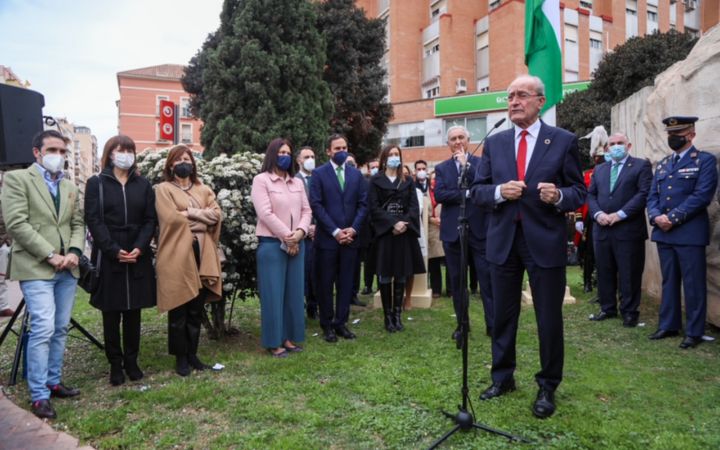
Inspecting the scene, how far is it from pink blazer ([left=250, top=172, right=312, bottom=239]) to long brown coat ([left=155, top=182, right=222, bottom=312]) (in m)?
0.50

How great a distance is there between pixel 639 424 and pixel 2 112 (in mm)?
6286

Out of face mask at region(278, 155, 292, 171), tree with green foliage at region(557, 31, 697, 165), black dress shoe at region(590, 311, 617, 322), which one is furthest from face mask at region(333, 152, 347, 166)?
tree with green foliage at region(557, 31, 697, 165)

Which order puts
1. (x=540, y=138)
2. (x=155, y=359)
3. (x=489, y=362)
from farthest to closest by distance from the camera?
(x=155, y=359), (x=489, y=362), (x=540, y=138)

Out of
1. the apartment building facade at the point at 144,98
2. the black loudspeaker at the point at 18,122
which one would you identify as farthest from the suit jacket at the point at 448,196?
the apartment building facade at the point at 144,98

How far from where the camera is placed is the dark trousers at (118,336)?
4.48 metres

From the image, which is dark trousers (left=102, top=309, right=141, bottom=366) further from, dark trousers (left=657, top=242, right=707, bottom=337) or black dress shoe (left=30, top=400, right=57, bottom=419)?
dark trousers (left=657, top=242, right=707, bottom=337)

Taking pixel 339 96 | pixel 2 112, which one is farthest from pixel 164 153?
pixel 339 96

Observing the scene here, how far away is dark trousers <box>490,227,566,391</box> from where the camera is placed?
11.8 ft

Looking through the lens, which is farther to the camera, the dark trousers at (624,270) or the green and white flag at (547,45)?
the green and white flag at (547,45)

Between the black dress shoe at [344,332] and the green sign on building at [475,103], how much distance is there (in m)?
30.7

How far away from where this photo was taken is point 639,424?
11.0ft

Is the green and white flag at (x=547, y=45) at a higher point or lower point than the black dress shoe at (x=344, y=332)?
higher

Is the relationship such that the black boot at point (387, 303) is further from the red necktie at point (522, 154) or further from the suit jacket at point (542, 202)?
the red necktie at point (522, 154)

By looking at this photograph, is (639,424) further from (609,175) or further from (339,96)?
(339,96)
